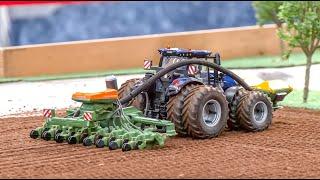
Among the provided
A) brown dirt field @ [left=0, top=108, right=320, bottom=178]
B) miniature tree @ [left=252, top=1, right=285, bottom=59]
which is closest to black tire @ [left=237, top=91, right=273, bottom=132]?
brown dirt field @ [left=0, top=108, right=320, bottom=178]

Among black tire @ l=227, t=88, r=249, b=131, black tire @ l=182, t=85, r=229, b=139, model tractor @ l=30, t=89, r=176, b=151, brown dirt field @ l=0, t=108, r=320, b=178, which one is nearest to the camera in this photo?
brown dirt field @ l=0, t=108, r=320, b=178

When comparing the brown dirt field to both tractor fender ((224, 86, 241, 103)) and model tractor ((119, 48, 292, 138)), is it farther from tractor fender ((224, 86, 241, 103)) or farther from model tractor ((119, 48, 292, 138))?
tractor fender ((224, 86, 241, 103))

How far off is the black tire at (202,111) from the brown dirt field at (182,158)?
182mm

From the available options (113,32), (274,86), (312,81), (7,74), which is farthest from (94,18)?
(274,86)

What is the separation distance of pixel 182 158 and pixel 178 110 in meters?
1.66

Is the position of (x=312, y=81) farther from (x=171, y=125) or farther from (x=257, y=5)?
(x=171, y=125)

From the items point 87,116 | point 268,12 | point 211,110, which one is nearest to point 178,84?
point 211,110

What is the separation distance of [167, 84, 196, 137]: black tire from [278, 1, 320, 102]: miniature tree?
6.40 meters

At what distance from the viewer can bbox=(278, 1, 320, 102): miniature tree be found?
57.3 ft

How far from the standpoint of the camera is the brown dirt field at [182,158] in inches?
365

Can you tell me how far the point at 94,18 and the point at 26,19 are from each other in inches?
132

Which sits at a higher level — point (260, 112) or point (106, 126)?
point (260, 112)

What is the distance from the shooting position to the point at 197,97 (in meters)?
11.8

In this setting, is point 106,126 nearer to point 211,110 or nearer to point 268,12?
point 211,110
